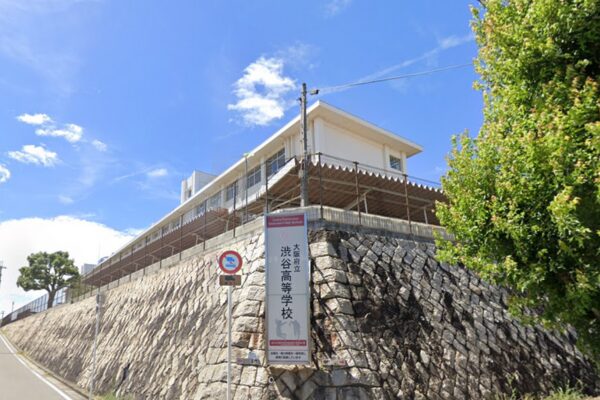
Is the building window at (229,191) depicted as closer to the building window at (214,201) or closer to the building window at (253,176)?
the building window at (214,201)

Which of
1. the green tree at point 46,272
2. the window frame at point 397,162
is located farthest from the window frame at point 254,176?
the green tree at point 46,272

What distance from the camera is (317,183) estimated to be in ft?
46.8

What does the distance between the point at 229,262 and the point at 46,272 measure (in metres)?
49.2

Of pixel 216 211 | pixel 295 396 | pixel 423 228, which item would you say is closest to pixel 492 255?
pixel 295 396

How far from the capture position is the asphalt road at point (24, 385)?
504 inches

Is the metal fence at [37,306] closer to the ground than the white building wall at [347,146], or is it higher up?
closer to the ground

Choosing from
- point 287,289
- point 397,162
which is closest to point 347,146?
point 397,162

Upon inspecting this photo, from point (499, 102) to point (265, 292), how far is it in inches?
251

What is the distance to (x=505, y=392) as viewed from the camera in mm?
9812

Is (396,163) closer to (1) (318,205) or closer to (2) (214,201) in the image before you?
(1) (318,205)

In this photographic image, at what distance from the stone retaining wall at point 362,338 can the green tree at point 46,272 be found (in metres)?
40.1

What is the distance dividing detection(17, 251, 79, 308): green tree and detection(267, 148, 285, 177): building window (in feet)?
117

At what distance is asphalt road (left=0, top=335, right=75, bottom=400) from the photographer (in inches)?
504

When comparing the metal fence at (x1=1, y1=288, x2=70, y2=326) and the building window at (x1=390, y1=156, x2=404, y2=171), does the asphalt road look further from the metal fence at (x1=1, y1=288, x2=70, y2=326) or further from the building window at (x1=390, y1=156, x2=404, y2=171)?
the building window at (x1=390, y1=156, x2=404, y2=171)
